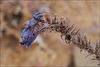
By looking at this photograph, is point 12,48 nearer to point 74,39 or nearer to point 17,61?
point 17,61

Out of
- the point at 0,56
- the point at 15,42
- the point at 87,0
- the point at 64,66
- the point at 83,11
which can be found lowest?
the point at 64,66

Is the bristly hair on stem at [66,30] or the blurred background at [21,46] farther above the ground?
the bristly hair on stem at [66,30]

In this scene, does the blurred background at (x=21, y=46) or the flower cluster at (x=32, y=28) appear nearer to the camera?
the flower cluster at (x=32, y=28)

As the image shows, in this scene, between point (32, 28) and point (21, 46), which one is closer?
point (32, 28)

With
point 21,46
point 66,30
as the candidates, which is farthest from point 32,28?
point 21,46

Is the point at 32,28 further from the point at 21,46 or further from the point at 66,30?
the point at 21,46

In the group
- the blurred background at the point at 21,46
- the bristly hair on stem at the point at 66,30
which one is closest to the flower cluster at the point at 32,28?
the bristly hair on stem at the point at 66,30

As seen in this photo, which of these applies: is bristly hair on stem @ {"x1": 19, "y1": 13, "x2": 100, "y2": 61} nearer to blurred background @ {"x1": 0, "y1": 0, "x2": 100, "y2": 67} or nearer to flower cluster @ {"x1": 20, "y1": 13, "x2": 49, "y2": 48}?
flower cluster @ {"x1": 20, "y1": 13, "x2": 49, "y2": 48}

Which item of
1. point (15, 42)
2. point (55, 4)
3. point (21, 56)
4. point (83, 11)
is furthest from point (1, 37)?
point (83, 11)

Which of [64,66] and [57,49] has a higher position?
[57,49]

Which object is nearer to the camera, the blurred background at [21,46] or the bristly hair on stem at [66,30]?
the bristly hair on stem at [66,30]

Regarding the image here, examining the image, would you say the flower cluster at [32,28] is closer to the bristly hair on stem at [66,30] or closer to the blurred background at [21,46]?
the bristly hair on stem at [66,30]
